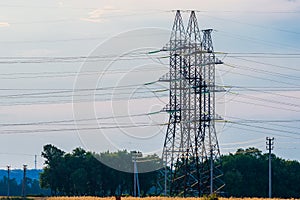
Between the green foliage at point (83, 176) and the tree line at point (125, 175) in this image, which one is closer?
the tree line at point (125, 175)

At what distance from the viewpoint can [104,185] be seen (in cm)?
16012

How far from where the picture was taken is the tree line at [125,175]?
14900 centimetres

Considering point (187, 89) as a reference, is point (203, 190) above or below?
below

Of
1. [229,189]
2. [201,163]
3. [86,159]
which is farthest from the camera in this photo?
[86,159]

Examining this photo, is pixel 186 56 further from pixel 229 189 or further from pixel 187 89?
pixel 229 189

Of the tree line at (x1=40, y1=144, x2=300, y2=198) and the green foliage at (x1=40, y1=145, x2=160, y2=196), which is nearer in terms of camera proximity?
the tree line at (x1=40, y1=144, x2=300, y2=198)

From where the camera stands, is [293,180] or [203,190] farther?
[293,180]

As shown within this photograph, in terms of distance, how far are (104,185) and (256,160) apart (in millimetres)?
30883

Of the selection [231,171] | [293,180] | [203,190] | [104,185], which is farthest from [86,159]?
[203,190]

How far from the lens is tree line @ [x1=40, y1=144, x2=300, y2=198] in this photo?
149000 millimetres

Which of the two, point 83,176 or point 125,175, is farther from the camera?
point 125,175

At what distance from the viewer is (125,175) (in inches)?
6334

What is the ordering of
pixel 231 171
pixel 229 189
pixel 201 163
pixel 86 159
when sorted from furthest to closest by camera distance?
pixel 86 159
pixel 231 171
pixel 229 189
pixel 201 163

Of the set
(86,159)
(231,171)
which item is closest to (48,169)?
(86,159)
